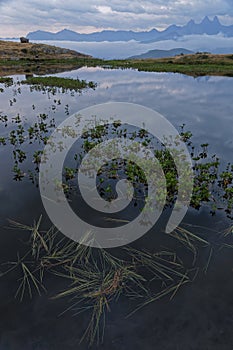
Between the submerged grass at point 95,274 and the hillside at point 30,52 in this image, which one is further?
the hillside at point 30,52

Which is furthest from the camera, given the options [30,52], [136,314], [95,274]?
[30,52]

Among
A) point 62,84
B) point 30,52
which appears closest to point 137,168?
point 62,84

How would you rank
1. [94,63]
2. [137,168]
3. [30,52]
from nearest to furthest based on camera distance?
[137,168], [94,63], [30,52]

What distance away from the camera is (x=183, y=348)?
596 cm

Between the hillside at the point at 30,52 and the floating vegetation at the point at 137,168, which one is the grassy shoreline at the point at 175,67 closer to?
the hillside at the point at 30,52

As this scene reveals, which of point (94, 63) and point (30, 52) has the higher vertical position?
point (30, 52)

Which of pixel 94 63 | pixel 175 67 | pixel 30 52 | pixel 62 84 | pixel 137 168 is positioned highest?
pixel 30 52

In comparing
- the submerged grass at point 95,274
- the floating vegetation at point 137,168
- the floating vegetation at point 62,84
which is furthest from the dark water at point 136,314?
the floating vegetation at point 62,84

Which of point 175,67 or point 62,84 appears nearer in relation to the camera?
point 62,84

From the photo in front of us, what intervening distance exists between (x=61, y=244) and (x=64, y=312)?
8.32 feet

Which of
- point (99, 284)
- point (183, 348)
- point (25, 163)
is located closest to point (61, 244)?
point (99, 284)

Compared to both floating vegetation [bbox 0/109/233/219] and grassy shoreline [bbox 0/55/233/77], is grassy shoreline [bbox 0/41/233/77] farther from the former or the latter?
floating vegetation [bbox 0/109/233/219]

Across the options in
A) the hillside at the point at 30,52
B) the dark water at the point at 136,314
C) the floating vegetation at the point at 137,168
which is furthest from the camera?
the hillside at the point at 30,52

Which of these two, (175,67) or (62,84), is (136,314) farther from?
(175,67)
